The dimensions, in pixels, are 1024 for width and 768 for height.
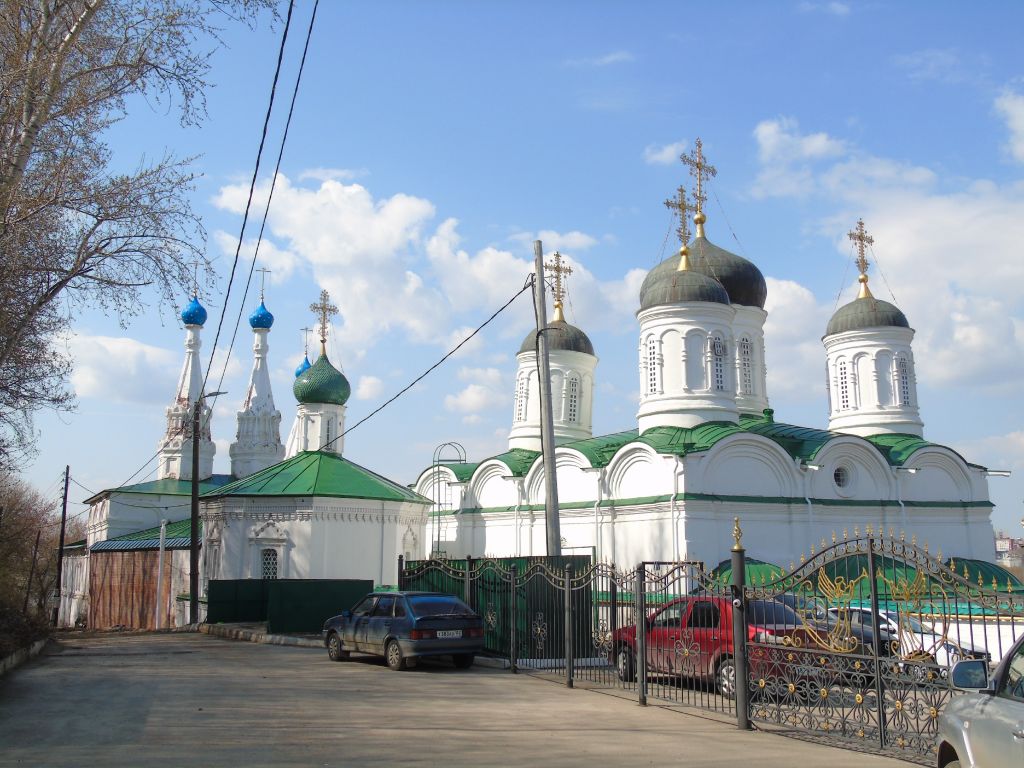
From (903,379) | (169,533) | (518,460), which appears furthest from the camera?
(169,533)

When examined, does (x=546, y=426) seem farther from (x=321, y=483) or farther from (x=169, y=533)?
(x=169, y=533)

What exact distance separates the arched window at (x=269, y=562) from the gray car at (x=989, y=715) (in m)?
27.0

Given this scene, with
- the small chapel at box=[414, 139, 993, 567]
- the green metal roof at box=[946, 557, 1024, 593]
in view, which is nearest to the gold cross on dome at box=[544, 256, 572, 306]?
the small chapel at box=[414, 139, 993, 567]

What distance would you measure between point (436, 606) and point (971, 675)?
35.5 ft

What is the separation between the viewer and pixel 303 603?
77.0ft

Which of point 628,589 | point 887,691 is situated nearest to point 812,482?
point 628,589

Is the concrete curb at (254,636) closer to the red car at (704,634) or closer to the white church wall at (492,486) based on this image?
the white church wall at (492,486)

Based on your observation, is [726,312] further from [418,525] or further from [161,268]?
[161,268]

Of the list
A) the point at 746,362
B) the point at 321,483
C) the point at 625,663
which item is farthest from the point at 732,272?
the point at 625,663

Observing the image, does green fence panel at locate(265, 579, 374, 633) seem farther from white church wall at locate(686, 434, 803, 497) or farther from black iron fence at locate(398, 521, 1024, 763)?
white church wall at locate(686, 434, 803, 497)

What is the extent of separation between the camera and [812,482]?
1077 inches

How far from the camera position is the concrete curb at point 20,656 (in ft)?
46.6

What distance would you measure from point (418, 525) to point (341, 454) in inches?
190

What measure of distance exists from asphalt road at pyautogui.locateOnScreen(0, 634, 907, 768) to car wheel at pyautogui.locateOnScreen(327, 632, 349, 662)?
136 cm
